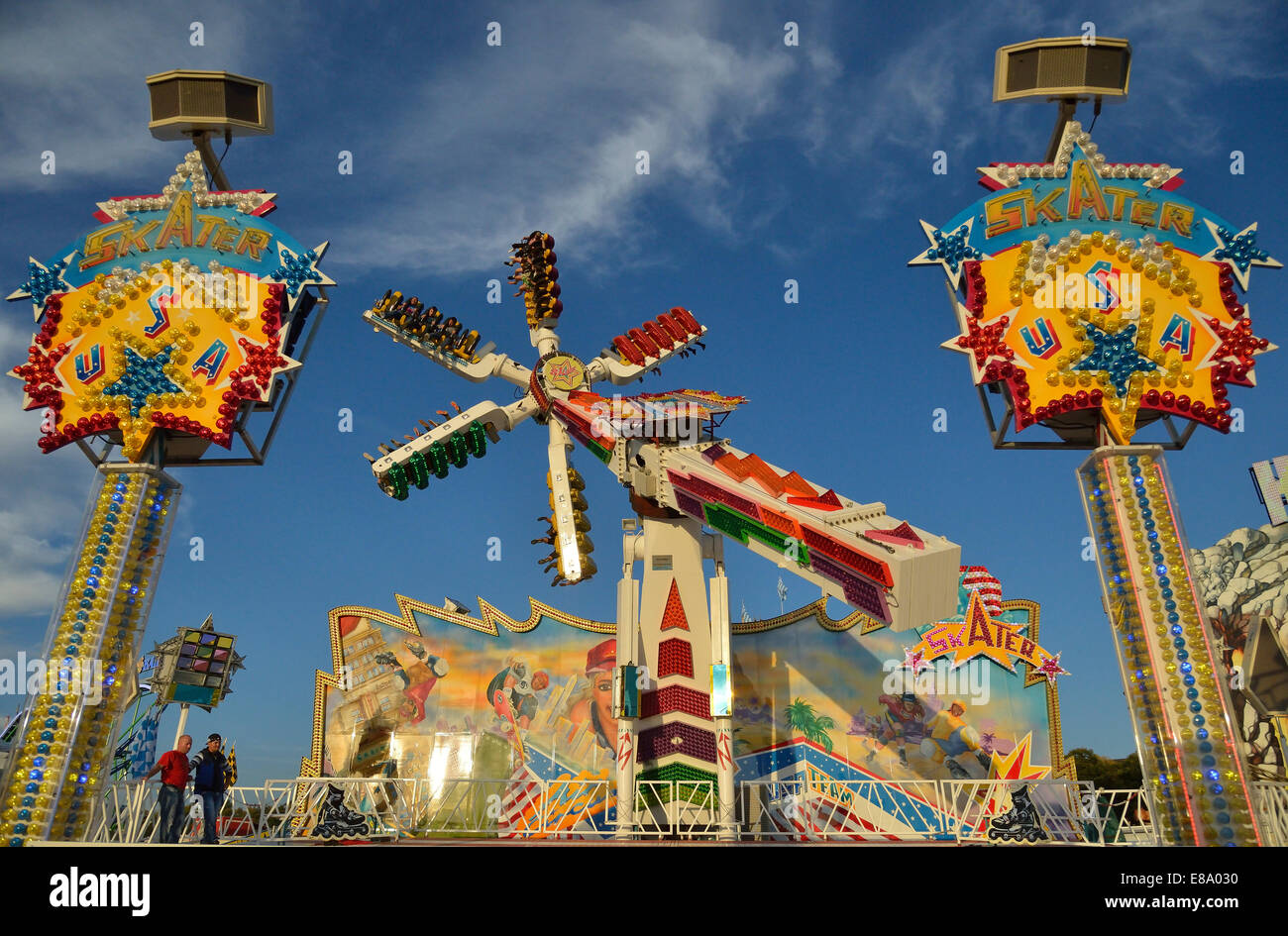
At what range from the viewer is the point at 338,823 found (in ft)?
55.3

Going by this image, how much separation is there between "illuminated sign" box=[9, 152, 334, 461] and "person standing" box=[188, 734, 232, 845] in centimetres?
564

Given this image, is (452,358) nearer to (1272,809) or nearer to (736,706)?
(736,706)

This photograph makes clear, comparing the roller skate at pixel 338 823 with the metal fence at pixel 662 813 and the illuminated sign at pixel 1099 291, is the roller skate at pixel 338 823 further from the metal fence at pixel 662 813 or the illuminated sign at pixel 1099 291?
the illuminated sign at pixel 1099 291

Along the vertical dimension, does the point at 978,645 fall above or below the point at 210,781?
above

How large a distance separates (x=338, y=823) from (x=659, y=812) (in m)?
5.51

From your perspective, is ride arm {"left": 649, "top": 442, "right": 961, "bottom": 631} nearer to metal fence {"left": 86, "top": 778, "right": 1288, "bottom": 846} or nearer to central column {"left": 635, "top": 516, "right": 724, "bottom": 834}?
central column {"left": 635, "top": 516, "right": 724, "bottom": 834}

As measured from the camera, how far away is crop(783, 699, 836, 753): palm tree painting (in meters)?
22.6

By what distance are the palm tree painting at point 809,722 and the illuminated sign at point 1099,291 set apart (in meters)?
8.42

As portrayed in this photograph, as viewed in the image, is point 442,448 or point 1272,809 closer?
point 1272,809

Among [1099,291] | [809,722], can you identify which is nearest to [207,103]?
[1099,291]

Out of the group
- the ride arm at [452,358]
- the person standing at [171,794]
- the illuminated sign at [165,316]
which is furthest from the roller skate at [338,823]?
the ride arm at [452,358]

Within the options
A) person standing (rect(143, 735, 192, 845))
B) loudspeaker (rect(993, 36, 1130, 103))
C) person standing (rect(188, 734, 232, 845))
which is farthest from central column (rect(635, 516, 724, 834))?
loudspeaker (rect(993, 36, 1130, 103))

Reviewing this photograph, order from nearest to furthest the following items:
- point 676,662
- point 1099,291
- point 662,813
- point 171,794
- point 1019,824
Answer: point 171,794, point 1019,824, point 1099,291, point 662,813, point 676,662

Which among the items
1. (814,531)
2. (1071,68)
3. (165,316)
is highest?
(1071,68)
